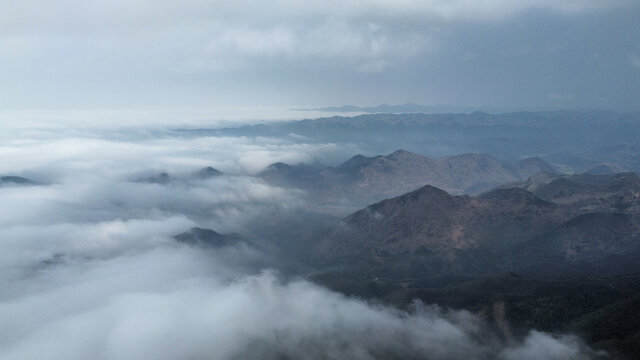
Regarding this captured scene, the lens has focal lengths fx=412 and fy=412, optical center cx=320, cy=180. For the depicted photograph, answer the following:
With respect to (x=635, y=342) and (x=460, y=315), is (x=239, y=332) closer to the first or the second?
(x=460, y=315)

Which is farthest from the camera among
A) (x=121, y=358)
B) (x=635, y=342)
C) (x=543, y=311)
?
(x=121, y=358)

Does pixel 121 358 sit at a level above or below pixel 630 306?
below

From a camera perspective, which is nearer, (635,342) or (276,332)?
(635,342)

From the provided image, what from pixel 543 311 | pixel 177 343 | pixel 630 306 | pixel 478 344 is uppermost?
pixel 630 306

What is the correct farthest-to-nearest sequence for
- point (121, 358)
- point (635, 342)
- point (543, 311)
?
point (121, 358) < point (543, 311) < point (635, 342)

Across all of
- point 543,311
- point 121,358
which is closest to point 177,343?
point 121,358

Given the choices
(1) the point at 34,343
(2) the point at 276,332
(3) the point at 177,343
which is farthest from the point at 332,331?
(1) the point at 34,343

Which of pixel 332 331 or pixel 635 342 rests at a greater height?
pixel 635 342

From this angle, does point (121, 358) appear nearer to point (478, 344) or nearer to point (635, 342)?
point (478, 344)

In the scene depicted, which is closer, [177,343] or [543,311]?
[543,311]
